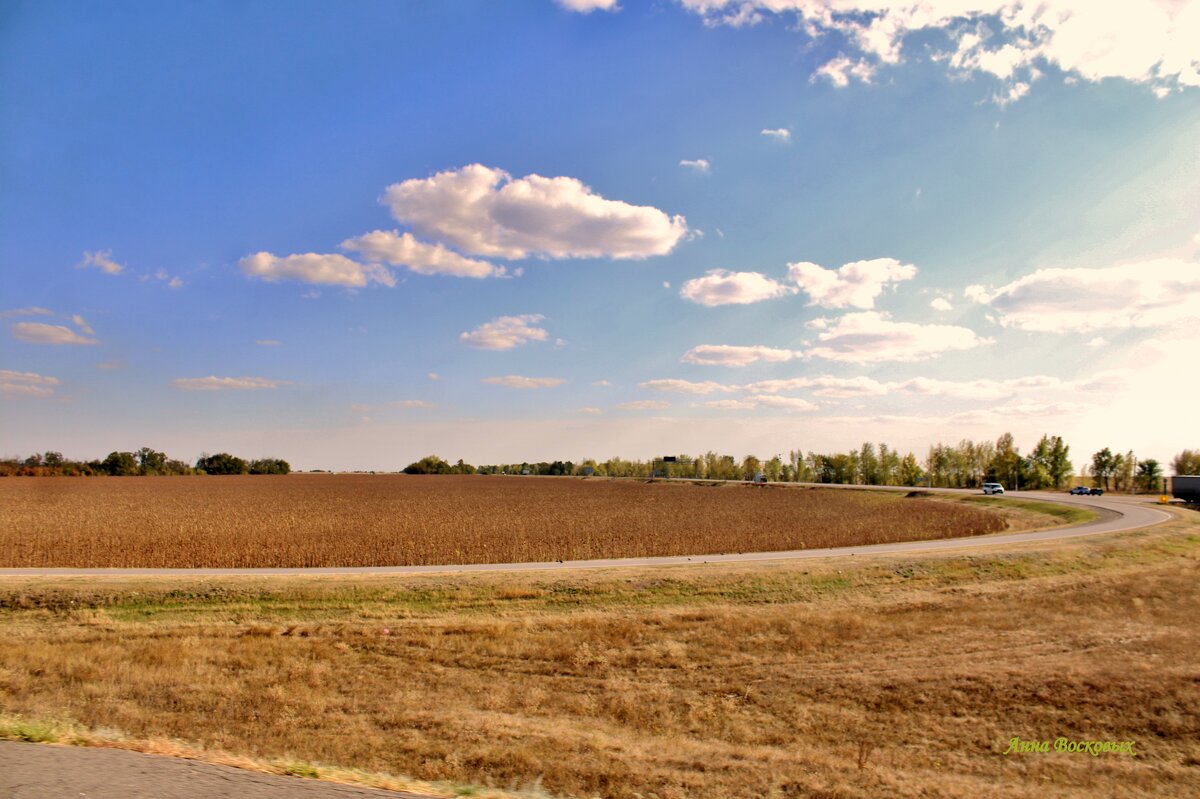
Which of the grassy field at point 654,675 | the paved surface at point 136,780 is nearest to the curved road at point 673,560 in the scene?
the grassy field at point 654,675

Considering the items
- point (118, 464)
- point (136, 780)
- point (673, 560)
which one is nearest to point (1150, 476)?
point (673, 560)

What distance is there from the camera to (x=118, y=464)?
155 meters

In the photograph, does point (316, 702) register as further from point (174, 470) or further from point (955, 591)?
point (174, 470)

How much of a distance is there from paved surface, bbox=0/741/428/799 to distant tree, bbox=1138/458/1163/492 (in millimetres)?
119176

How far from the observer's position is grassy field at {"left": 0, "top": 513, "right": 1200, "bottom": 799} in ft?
40.5

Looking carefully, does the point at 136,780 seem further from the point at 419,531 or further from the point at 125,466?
the point at 125,466

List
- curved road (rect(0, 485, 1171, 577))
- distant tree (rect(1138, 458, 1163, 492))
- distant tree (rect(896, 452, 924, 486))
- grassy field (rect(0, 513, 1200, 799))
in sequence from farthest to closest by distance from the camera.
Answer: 1. distant tree (rect(896, 452, 924, 486))
2. distant tree (rect(1138, 458, 1163, 492))
3. curved road (rect(0, 485, 1171, 577))
4. grassy field (rect(0, 513, 1200, 799))

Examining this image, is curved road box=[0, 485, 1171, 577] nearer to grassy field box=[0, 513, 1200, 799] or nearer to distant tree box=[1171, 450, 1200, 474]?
grassy field box=[0, 513, 1200, 799]

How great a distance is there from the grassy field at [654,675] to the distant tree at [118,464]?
160 metres

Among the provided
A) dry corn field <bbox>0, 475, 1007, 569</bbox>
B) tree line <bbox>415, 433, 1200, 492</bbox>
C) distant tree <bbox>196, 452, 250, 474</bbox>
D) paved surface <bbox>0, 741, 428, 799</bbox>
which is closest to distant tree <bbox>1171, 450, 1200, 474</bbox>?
tree line <bbox>415, 433, 1200, 492</bbox>

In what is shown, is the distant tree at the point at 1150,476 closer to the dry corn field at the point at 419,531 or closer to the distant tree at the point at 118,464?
the dry corn field at the point at 419,531

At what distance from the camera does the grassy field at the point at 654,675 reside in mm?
12344

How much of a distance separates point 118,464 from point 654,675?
7084 inches

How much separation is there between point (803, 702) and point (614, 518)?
35.8 meters
